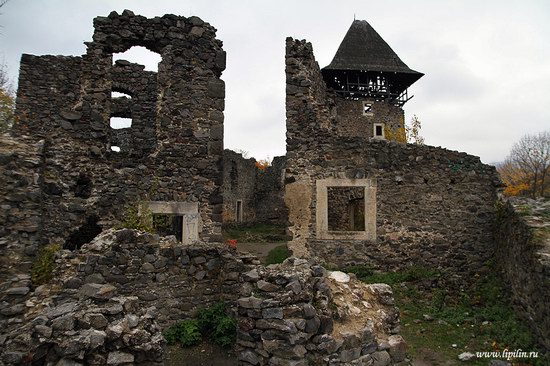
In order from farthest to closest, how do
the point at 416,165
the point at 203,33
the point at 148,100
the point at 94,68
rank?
1. the point at 148,100
2. the point at 416,165
3. the point at 203,33
4. the point at 94,68

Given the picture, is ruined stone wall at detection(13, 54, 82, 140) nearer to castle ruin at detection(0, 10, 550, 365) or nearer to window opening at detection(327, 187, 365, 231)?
castle ruin at detection(0, 10, 550, 365)

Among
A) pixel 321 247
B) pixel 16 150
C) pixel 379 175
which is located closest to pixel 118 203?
pixel 16 150

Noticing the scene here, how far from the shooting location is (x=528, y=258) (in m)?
6.53

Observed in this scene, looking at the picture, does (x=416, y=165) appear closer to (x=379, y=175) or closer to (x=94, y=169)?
(x=379, y=175)

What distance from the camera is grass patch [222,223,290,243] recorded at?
1922cm

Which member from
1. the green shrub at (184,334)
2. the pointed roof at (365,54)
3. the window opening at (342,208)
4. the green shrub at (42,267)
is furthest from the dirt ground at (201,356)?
the pointed roof at (365,54)

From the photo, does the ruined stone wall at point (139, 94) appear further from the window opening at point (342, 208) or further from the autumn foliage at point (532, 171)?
the autumn foliage at point (532, 171)

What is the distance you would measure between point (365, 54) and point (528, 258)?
21745 millimetres

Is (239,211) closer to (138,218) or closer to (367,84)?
(367,84)

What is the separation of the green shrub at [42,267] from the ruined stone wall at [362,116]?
19.8 meters

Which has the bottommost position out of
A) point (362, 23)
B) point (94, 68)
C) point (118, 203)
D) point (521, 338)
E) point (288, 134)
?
point (521, 338)

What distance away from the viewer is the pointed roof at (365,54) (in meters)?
24.5

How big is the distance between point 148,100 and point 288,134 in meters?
4.85

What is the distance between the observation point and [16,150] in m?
5.23
